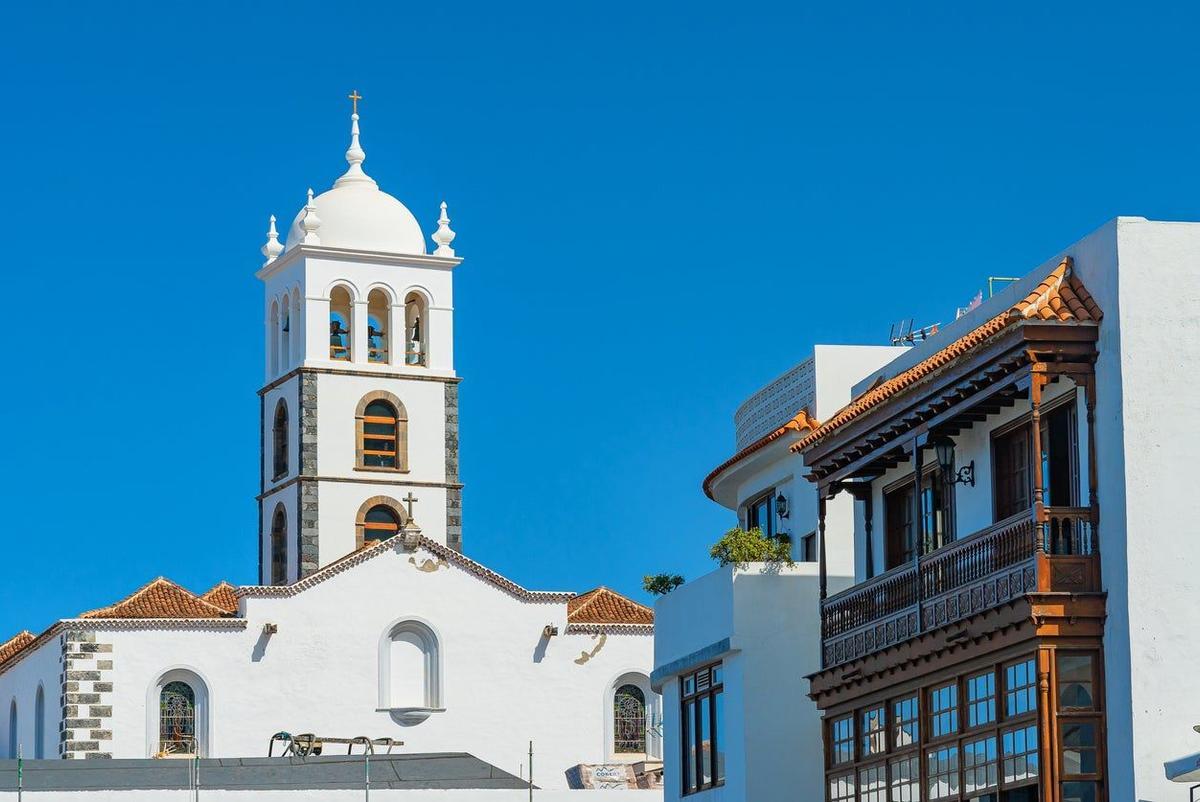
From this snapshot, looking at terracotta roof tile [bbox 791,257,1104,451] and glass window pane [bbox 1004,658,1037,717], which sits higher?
terracotta roof tile [bbox 791,257,1104,451]

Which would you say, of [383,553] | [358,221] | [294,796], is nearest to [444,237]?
[358,221]

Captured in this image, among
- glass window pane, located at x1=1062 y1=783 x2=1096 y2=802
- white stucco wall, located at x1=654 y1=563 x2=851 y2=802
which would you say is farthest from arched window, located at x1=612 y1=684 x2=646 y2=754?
glass window pane, located at x1=1062 y1=783 x2=1096 y2=802

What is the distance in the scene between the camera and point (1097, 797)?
97.5 ft

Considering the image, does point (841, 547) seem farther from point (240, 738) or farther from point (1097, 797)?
point (240, 738)

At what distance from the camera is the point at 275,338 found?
81.0 metres

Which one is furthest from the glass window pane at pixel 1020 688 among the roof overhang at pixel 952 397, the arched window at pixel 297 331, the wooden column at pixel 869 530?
the arched window at pixel 297 331

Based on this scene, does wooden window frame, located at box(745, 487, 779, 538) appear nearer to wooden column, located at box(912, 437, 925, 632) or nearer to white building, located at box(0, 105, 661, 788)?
wooden column, located at box(912, 437, 925, 632)

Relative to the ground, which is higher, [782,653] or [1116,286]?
[1116,286]

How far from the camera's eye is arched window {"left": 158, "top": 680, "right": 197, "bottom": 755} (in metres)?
67.8

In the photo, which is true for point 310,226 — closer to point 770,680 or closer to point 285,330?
point 285,330

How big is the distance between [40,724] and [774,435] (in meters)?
35.8

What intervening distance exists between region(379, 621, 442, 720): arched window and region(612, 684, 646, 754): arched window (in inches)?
190

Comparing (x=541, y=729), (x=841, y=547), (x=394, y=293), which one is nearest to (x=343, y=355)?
(x=394, y=293)

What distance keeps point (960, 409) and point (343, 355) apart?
158ft
